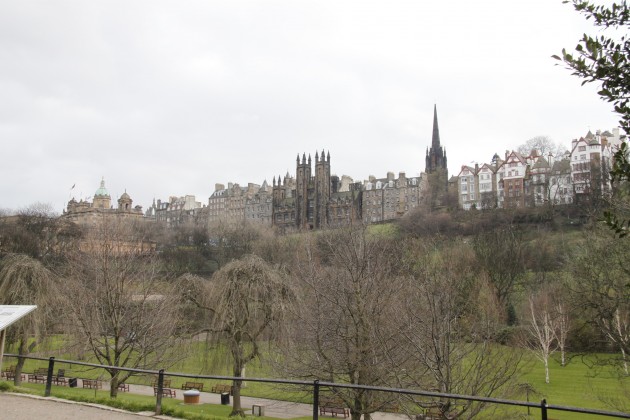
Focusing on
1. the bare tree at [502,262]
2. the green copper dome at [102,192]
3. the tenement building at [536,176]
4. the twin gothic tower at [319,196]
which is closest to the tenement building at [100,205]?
the green copper dome at [102,192]

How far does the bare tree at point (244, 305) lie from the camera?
20969mm

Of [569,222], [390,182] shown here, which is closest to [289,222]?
[390,182]

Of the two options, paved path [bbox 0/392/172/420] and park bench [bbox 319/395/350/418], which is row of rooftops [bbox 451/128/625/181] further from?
paved path [bbox 0/392/172/420]

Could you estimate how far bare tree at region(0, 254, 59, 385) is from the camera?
24.2 metres

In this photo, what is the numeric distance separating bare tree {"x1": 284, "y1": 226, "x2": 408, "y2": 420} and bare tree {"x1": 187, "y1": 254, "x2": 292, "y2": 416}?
8.53 ft

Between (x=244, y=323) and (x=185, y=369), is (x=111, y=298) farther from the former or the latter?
(x=185, y=369)

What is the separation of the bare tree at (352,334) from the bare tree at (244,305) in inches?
102

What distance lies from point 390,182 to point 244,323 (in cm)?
10970

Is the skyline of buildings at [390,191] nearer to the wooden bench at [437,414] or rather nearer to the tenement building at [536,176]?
the tenement building at [536,176]

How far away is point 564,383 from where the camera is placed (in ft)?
102

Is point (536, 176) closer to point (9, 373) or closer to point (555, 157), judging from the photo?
point (555, 157)

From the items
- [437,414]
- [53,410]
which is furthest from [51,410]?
[437,414]

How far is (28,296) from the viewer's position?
25.1 meters

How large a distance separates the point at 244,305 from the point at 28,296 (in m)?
10.8
